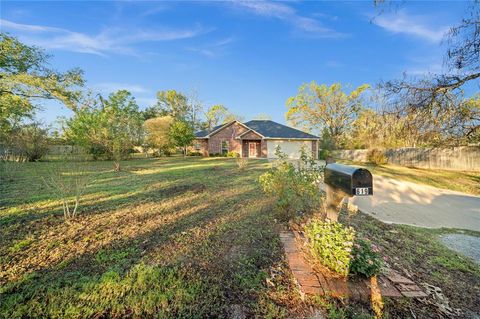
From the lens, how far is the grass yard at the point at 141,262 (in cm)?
182

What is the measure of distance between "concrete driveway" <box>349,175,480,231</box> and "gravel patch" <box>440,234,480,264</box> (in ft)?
2.03

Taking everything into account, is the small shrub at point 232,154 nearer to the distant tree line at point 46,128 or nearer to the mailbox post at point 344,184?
the distant tree line at point 46,128

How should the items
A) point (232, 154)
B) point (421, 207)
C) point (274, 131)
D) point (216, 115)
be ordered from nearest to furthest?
point (421, 207) < point (232, 154) < point (274, 131) < point (216, 115)

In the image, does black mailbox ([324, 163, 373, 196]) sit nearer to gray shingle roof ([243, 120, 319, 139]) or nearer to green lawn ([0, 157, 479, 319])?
green lawn ([0, 157, 479, 319])

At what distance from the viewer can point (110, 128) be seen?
1310 cm

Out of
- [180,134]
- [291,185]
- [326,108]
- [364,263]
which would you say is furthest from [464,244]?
[326,108]

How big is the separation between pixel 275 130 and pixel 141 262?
2305cm

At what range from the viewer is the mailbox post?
1822 millimetres

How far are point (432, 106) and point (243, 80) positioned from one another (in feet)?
48.9

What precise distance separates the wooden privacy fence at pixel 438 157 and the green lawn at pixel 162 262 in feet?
44.3

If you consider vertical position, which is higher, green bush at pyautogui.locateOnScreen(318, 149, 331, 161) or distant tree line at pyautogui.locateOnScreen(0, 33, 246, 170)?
distant tree line at pyautogui.locateOnScreen(0, 33, 246, 170)

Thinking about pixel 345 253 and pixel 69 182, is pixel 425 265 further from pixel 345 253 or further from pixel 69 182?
pixel 69 182

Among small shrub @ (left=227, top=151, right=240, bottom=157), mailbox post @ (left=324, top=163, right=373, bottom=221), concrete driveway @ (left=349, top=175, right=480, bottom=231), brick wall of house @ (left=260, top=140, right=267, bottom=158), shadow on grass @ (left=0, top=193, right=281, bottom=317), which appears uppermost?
brick wall of house @ (left=260, top=140, right=267, bottom=158)

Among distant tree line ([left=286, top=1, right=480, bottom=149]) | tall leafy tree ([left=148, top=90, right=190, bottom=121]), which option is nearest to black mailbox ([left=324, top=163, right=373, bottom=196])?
distant tree line ([left=286, top=1, right=480, bottom=149])
